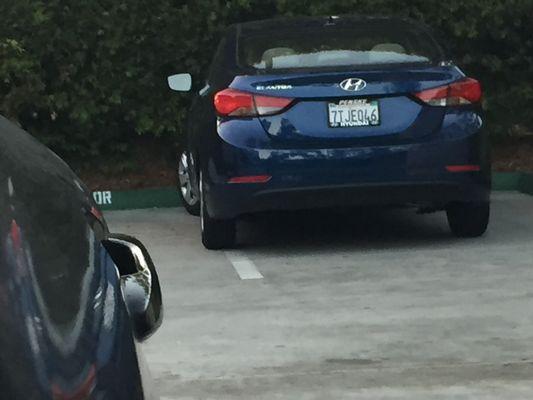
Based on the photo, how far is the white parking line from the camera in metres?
7.61

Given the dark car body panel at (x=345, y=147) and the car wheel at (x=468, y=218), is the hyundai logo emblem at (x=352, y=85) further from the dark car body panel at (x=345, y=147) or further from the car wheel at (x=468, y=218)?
the car wheel at (x=468, y=218)

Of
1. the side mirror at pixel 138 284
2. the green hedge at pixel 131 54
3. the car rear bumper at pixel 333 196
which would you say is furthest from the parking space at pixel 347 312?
the side mirror at pixel 138 284

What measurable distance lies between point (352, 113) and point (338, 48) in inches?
29.1

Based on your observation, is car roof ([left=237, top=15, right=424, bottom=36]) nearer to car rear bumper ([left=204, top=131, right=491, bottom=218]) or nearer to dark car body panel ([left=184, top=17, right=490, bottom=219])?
dark car body panel ([left=184, top=17, right=490, bottom=219])

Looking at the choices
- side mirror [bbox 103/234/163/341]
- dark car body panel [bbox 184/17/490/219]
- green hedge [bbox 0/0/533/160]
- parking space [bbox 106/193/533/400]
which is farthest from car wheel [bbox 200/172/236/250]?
side mirror [bbox 103/234/163/341]

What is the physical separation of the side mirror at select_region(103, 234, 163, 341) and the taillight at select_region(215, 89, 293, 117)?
17.1 ft

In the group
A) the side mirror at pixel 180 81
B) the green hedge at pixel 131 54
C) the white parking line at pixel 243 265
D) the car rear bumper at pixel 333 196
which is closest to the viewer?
the white parking line at pixel 243 265

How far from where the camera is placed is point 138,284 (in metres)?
2.41

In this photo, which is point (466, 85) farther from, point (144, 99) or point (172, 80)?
point (144, 99)

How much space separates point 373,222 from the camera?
9.74 meters

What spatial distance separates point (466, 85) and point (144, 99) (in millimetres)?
4098

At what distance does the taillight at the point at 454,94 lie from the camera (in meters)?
7.95

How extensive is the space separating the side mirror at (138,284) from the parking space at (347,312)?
2429 millimetres

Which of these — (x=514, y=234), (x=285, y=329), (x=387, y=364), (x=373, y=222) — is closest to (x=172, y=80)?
(x=373, y=222)
